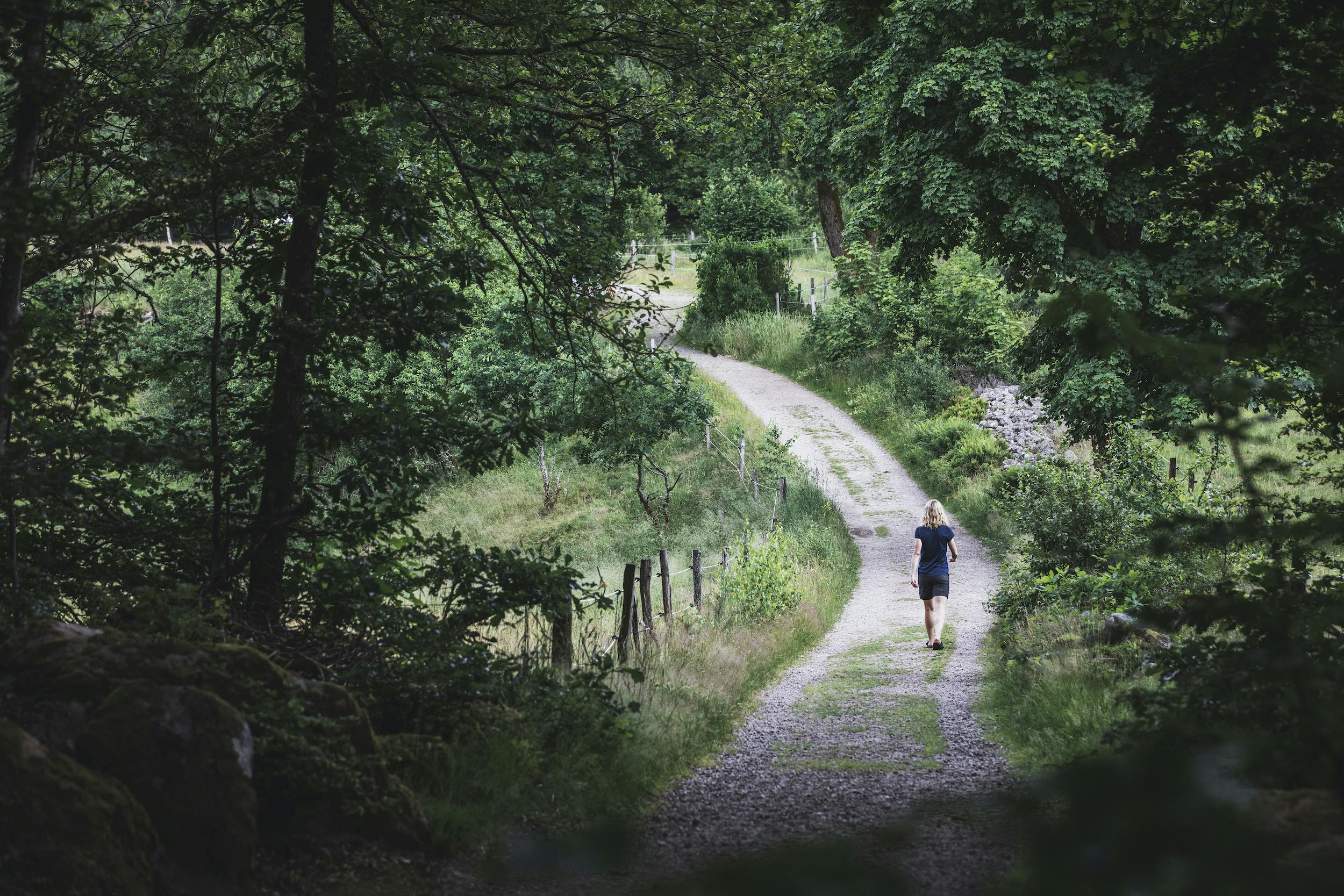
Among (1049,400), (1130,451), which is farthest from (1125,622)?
(1049,400)

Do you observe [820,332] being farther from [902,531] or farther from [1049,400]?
[1049,400]

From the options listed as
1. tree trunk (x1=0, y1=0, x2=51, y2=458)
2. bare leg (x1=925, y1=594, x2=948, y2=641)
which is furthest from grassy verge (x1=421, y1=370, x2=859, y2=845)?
tree trunk (x1=0, y1=0, x2=51, y2=458)

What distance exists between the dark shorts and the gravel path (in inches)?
29.0

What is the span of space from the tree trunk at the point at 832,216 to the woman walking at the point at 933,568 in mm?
24003

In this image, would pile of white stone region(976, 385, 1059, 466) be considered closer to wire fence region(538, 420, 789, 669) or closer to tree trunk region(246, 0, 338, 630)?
wire fence region(538, 420, 789, 669)

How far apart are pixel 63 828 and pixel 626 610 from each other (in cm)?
620

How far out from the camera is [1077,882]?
121 cm

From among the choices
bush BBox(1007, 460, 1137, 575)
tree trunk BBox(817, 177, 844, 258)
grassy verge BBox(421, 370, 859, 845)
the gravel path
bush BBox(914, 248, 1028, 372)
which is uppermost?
tree trunk BBox(817, 177, 844, 258)

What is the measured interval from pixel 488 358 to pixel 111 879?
25.4 meters

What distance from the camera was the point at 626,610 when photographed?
30.7ft

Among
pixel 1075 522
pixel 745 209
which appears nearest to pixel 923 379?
pixel 745 209

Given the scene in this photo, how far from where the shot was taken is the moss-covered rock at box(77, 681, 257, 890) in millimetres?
3889

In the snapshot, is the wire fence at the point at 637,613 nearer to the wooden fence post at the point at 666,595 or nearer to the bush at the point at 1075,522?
the wooden fence post at the point at 666,595

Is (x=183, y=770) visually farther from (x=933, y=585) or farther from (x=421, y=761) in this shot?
(x=933, y=585)
